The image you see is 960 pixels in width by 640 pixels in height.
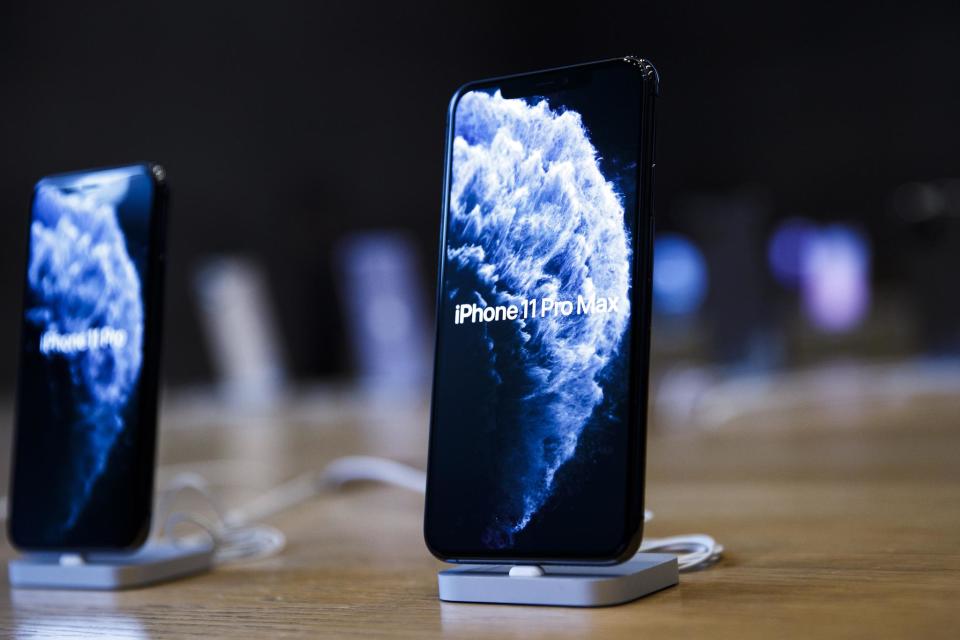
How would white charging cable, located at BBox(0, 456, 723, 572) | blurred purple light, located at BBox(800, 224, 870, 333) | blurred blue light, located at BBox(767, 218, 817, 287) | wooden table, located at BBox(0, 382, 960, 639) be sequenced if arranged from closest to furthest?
wooden table, located at BBox(0, 382, 960, 639) → white charging cable, located at BBox(0, 456, 723, 572) → blurred purple light, located at BBox(800, 224, 870, 333) → blurred blue light, located at BBox(767, 218, 817, 287)

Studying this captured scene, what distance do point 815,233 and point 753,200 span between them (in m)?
3.31

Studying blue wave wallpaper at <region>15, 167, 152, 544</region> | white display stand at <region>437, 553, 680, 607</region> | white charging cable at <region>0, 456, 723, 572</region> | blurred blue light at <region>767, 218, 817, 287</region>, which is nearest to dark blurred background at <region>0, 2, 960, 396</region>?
blurred blue light at <region>767, 218, 817, 287</region>

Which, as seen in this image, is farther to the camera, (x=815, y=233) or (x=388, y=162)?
(x=388, y=162)

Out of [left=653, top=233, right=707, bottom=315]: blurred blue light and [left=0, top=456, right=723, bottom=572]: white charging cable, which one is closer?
[left=0, top=456, right=723, bottom=572]: white charging cable

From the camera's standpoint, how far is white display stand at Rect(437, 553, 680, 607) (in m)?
0.47

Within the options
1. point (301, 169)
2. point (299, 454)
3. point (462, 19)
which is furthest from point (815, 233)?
point (299, 454)

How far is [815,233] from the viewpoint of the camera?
6.07 m

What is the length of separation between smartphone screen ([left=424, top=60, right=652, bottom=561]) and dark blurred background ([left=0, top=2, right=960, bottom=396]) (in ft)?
15.7

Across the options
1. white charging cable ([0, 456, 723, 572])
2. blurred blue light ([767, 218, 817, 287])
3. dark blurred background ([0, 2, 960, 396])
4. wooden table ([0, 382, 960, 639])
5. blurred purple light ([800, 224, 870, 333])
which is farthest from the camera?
blurred blue light ([767, 218, 817, 287])

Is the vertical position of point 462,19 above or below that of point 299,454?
above

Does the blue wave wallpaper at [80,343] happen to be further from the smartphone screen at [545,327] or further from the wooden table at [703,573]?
the smartphone screen at [545,327]

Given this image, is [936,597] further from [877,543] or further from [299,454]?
[299,454]

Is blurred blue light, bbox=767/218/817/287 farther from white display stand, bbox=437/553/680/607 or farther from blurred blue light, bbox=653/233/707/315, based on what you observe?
white display stand, bbox=437/553/680/607

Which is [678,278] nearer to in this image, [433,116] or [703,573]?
[433,116]
